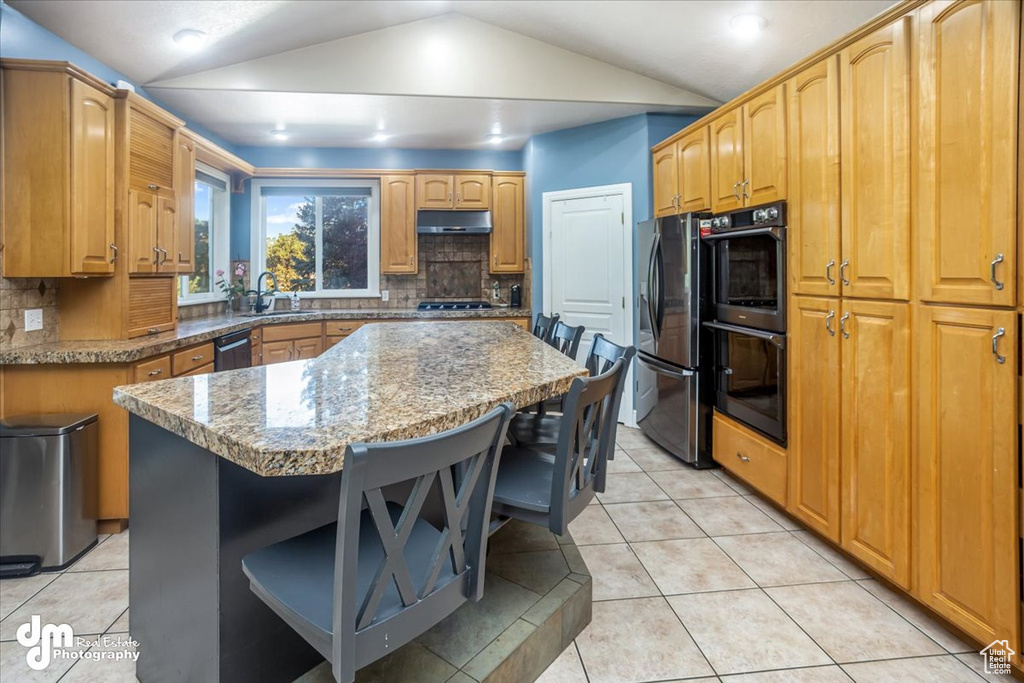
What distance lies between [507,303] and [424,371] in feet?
12.7

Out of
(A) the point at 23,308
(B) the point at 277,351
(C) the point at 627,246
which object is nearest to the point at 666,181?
(C) the point at 627,246

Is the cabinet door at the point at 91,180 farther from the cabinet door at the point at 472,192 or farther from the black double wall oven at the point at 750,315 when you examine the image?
the black double wall oven at the point at 750,315

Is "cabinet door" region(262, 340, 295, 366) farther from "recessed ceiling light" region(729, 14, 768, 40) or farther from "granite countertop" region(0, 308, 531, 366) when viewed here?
"recessed ceiling light" region(729, 14, 768, 40)

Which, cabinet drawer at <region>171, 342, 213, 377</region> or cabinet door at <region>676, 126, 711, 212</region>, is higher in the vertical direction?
cabinet door at <region>676, 126, 711, 212</region>

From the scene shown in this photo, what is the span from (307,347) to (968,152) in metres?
4.55

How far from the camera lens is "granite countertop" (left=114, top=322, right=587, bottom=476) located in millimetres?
947

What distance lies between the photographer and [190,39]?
3.05 metres

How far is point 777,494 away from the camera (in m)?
2.58

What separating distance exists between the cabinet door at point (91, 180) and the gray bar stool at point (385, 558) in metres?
2.28

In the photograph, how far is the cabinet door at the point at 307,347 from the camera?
4.57m

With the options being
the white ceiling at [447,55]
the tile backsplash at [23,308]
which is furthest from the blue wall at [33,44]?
the tile backsplash at [23,308]

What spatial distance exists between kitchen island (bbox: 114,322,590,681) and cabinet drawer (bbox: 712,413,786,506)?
156 centimetres

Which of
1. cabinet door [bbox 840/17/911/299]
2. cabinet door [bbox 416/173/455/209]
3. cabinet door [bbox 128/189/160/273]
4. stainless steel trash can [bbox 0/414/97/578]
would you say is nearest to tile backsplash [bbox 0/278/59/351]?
cabinet door [bbox 128/189/160/273]

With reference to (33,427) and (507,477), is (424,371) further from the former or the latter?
(33,427)
